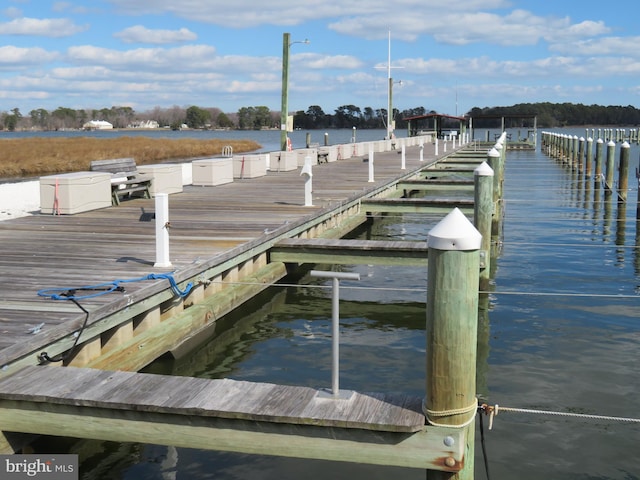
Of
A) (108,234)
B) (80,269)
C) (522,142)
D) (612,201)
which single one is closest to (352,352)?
(80,269)

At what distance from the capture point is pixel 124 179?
16047 mm

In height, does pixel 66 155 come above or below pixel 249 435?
above

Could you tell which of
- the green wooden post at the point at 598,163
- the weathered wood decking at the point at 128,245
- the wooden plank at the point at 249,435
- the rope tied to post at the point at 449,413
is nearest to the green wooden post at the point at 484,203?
the weathered wood decking at the point at 128,245

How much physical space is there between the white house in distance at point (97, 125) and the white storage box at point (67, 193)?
18431 centimetres

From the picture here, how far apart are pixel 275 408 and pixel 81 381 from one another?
5.30 ft

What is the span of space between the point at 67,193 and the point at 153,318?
6.36 m

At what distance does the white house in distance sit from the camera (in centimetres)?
19000

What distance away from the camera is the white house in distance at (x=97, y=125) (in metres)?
190

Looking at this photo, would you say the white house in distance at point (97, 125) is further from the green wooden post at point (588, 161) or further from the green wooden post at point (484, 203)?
the green wooden post at point (484, 203)

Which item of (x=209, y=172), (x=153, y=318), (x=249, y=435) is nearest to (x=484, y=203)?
(x=153, y=318)

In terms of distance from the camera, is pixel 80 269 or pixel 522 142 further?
pixel 522 142

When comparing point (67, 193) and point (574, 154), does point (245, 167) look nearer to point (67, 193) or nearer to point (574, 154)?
point (67, 193)

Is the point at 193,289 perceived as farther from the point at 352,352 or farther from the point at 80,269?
the point at 352,352

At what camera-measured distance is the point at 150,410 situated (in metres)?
5.37
